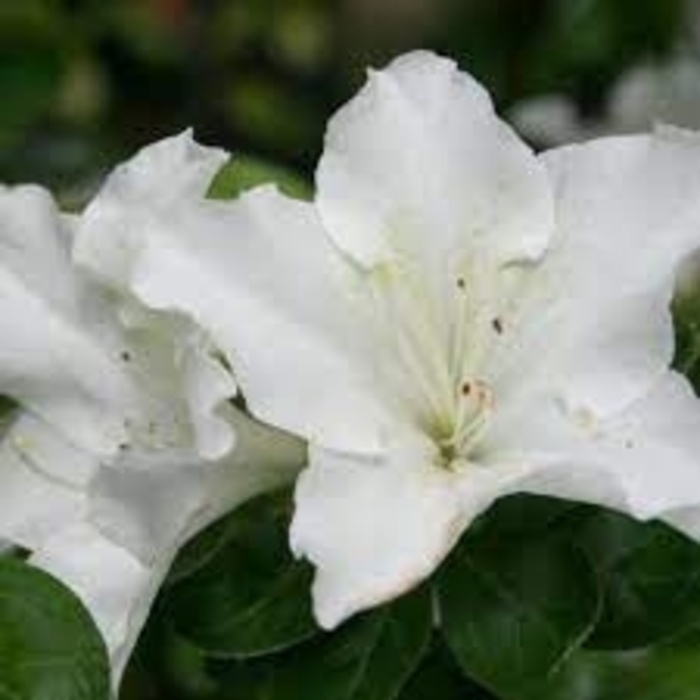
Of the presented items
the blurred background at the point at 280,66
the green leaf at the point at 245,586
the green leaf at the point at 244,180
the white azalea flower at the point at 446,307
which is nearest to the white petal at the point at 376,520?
the white azalea flower at the point at 446,307

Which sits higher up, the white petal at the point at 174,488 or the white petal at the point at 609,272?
the white petal at the point at 609,272

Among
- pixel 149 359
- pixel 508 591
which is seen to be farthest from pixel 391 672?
pixel 149 359

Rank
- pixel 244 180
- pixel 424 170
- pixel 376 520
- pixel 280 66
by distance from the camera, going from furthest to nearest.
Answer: pixel 280 66, pixel 244 180, pixel 424 170, pixel 376 520

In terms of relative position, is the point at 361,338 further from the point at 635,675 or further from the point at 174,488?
the point at 635,675

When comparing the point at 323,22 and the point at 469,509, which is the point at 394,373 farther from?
the point at 323,22

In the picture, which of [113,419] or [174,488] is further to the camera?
[113,419]

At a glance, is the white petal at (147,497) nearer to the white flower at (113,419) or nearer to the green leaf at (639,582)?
the white flower at (113,419)

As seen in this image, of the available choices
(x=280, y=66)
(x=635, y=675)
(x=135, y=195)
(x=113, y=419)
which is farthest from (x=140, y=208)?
(x=280, y=66)
